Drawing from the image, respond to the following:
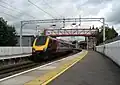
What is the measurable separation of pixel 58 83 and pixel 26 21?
49443 millimetres

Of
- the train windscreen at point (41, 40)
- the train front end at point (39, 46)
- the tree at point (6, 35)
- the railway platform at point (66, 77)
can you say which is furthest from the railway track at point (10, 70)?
the tree at point (6, 35)

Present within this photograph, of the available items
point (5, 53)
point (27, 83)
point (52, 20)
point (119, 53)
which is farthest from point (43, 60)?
point (52, 20)

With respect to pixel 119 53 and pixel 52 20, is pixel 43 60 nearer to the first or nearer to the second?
pixel 119 53

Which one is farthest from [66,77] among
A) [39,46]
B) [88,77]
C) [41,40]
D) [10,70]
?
[41,40]

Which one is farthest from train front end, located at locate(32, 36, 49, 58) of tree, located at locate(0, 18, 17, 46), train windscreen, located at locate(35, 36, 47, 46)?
tree, located at locate(0, 18, 17, 46)

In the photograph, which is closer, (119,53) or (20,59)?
(119,53)

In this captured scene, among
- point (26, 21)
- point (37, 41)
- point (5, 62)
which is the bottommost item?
point (5, 62)

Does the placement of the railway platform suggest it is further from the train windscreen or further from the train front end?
the train windscreen

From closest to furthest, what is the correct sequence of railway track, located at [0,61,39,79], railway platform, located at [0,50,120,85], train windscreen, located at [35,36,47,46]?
railway platform, located at [0,50,120,85]
railway track, located at [0,61,39,79]
train windscreen, located at [35,36,47,46]

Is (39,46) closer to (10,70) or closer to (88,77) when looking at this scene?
(10,70)

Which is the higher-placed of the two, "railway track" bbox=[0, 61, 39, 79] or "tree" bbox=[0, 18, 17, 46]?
"tree" bbox=[0, 18, 17, 46]

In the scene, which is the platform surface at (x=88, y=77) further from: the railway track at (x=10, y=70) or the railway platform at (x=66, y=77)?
the railway track at (x=10, y=70)

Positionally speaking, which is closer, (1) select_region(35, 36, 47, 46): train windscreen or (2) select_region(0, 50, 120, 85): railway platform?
(2) select_region(0, 50, 120, 85): railway platform

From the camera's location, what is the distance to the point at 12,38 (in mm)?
83188
